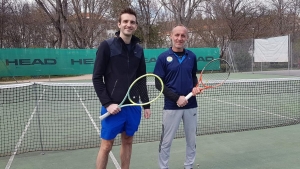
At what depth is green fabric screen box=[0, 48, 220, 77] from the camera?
57.3 feet

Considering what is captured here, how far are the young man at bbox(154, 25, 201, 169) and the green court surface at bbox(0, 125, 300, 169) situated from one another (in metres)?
0.70

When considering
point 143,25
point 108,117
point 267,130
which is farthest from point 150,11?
point 108,117

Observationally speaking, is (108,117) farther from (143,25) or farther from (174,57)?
(143,25)

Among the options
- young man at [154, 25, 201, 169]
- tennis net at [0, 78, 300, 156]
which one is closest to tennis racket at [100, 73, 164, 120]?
young man at [154, 25, 201, 169]

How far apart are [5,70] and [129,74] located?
55.2 ft

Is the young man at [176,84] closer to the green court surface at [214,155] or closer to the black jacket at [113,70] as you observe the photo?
the black jacket at [113,70]

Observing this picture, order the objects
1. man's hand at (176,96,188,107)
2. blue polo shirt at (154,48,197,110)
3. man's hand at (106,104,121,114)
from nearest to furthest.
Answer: man's hand at (106,104,121,114) → man's hand at (176,96,188,107) → blue polo shirt at (154,48,197,110)

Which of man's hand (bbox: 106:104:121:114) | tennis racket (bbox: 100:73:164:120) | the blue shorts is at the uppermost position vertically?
tennis racket (bbox: 100:73:164:120)

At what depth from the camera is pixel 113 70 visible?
2875mm

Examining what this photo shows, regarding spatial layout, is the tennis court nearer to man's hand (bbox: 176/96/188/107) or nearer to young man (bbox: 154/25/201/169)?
young man (bbox: 154/25/201/169)

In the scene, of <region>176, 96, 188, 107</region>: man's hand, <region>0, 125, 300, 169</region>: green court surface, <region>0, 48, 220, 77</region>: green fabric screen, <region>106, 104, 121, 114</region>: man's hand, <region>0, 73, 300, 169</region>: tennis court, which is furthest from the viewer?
<region>0, 48, 220, 77</region>: green fabric screen

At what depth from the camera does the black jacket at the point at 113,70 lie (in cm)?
280

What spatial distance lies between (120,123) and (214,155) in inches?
76.2

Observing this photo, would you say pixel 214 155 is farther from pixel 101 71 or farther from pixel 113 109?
pixel 101 71
